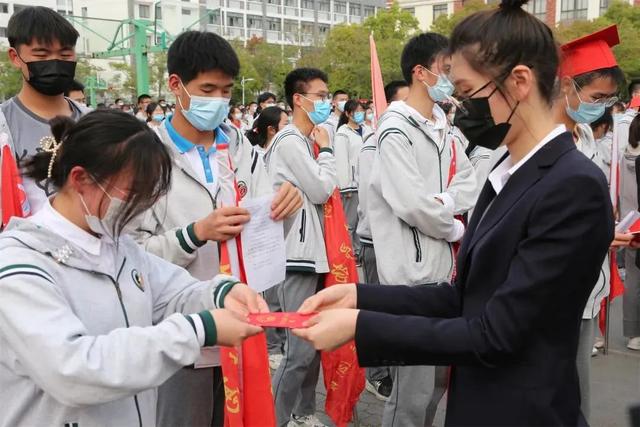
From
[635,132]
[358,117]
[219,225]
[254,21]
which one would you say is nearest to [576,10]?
[254,21]

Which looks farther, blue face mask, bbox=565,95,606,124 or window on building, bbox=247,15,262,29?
window on building, bbox=247,15,262,29

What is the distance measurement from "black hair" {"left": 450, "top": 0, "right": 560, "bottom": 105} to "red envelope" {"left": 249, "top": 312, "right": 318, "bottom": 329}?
922mm

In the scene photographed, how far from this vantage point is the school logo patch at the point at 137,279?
2.08 metres

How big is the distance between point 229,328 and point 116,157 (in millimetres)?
595

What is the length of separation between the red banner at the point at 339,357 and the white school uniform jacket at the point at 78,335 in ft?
6.82

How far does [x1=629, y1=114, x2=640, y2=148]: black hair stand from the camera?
5.38 m

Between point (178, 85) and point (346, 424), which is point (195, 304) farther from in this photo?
point (346, 424)

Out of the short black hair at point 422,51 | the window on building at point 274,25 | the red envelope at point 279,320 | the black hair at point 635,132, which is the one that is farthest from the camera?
the window on building at point 274,25

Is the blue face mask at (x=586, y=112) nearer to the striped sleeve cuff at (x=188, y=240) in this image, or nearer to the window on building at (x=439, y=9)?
the striped sleeve cuff at (x=188, y=240)

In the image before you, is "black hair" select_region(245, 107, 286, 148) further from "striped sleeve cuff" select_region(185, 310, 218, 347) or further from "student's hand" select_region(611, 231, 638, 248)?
"striped sleeve cuff" select_region(185, 310, 218, 347)

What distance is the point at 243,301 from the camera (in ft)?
7.11

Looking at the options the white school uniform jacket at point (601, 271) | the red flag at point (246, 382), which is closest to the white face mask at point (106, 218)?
the red flag at point (246, 382)

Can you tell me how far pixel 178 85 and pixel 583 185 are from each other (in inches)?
79.5

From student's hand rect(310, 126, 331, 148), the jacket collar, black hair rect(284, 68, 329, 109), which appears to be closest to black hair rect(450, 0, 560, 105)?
the jacket collar
